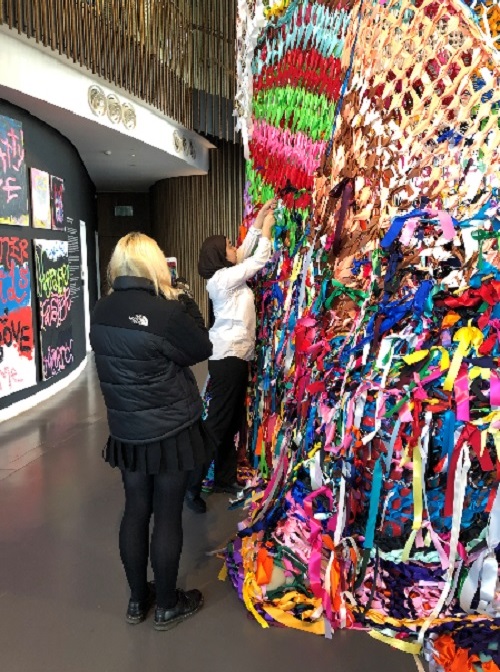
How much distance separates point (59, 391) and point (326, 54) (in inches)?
183

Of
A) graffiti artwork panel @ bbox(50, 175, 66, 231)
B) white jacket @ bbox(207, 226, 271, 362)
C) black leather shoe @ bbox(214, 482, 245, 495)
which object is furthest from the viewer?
graffiti artwork panel @ bbox(50, 175, 66, 231)

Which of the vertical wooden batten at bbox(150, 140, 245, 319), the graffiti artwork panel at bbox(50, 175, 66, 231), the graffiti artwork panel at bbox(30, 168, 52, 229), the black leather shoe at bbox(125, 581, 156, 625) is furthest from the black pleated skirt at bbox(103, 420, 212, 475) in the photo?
the vertical wooden batten at bbox(150, 140, 245, 319)

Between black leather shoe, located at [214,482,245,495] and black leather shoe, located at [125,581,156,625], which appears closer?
black leather shoe, located at [125,581,156,625]

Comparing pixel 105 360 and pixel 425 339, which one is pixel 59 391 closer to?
pixel 105 360

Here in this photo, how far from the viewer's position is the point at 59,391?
5.94 metres

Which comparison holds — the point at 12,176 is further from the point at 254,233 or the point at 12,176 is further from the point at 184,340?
the point at 184,340

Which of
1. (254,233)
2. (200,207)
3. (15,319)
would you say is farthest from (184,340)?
(200,207)

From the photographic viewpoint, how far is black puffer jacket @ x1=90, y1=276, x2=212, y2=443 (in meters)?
1.80

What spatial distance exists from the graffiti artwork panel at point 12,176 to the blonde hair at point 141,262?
3.44 metres

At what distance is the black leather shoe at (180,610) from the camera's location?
1946 millimetres

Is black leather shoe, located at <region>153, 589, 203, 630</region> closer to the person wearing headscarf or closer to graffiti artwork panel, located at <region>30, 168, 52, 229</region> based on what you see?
the person wearing headscarf

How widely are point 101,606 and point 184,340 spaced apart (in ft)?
3.40

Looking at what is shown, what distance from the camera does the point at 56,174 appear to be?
6195 mm

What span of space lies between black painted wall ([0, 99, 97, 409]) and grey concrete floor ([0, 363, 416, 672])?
2.18m
